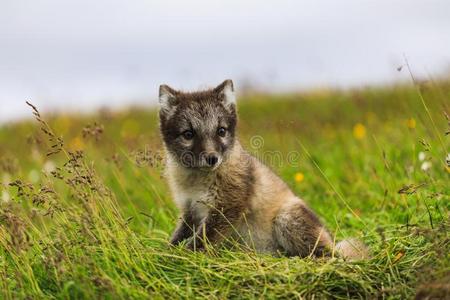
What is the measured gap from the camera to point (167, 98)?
5.62 m

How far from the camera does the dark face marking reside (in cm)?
520

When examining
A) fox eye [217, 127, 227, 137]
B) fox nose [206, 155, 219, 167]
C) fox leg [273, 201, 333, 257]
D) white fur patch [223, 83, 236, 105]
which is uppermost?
white fur patch [223, 83, 236, 105]

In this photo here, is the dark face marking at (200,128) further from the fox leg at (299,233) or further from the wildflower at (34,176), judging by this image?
the wildflower at (34,176)

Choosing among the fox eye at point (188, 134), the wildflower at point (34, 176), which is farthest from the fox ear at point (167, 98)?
the wildflower at point (34, 176)

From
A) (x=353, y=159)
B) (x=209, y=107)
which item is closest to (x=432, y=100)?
(x=353, y=159)

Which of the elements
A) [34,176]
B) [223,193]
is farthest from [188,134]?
[34,176]

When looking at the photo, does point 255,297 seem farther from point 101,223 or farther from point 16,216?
point 16,216

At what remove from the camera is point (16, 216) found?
4.22 meters

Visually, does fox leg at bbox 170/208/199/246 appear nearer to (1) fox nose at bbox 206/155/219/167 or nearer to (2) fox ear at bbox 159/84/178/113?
(1) fox nose at bbox 206/155/219/167

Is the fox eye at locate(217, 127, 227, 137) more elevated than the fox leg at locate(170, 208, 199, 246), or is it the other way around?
the fox eye at locate(217, 127, 227, 137)

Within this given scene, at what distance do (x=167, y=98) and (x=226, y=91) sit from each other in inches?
20.2

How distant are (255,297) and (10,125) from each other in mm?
12703

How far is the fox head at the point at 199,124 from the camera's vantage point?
17.1 feet

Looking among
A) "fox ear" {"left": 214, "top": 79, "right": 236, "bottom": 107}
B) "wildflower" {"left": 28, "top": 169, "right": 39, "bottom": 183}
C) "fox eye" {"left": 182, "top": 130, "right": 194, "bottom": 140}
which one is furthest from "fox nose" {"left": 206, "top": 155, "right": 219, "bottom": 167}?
"wildflower" {"left": 28, "top": 169, "right": 39, "bottom": 183}
